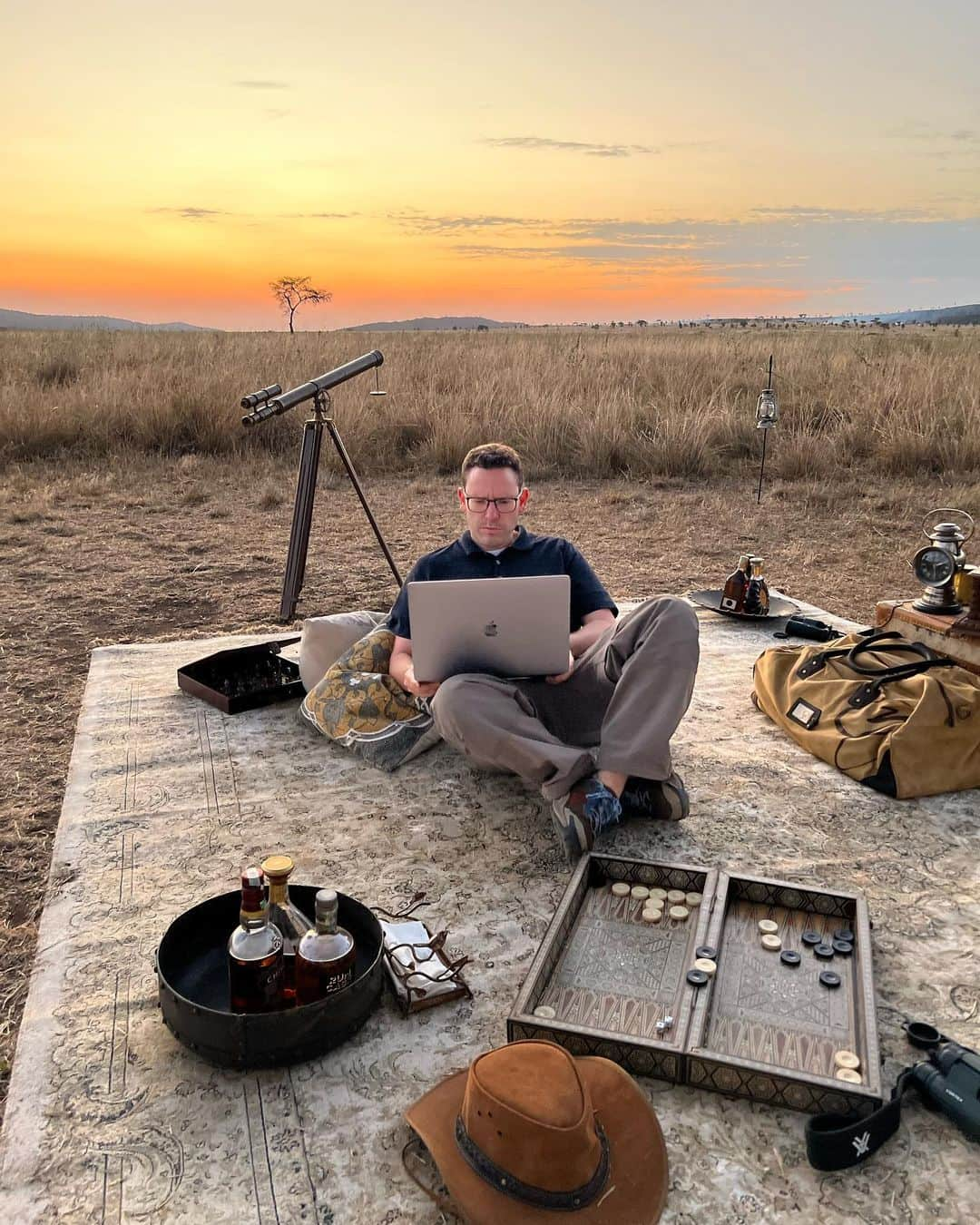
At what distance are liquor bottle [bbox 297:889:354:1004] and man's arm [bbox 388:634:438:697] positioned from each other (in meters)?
1.04

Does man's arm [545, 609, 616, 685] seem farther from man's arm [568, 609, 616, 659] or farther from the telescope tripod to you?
the telescope tripod

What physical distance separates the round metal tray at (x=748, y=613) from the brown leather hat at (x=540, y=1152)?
9.87ft

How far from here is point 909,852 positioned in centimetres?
253

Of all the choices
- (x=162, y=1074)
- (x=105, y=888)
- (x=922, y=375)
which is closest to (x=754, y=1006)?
(x=162, y=1074)

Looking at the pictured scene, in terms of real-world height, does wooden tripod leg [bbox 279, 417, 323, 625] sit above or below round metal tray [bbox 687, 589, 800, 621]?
above

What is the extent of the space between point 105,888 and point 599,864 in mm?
1181

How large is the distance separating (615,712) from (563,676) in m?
0.27

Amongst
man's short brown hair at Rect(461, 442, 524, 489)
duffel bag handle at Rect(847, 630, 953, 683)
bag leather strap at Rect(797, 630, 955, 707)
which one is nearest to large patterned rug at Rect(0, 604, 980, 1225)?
bag leather strap at Rect(797, 630, 955, 707)

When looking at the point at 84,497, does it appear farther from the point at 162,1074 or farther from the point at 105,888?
the point at 162,1074

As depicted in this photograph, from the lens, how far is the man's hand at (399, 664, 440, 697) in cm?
279

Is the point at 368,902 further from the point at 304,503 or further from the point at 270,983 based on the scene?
the point at 304,503

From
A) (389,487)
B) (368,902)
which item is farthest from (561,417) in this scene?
(368,902)

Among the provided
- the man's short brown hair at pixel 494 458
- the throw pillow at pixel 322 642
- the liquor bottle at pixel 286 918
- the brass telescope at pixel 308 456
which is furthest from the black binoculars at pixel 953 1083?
the brass telescope at pixel 308 456

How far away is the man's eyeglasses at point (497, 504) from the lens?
113 inches
